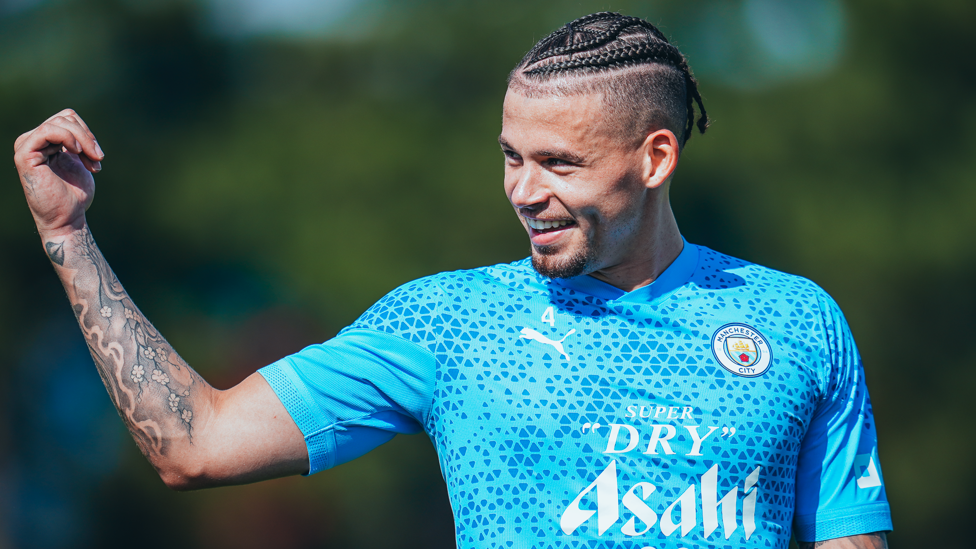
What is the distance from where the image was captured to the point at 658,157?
2115mm

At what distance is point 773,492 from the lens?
6.33 feet

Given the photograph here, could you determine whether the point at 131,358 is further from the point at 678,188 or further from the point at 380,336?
the point at 678,188

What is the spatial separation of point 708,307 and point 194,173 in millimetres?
6958

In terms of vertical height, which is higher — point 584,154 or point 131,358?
point 584,154

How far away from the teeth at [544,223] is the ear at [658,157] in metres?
0.25

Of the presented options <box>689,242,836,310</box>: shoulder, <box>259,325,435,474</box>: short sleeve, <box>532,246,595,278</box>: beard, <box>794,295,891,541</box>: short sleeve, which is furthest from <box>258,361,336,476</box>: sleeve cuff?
<box>794,295,891,541</box>: short sleeve

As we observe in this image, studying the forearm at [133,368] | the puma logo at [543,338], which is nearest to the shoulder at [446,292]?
the puma logo at [543,338]

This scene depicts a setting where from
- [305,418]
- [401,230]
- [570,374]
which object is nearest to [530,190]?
[570,374]

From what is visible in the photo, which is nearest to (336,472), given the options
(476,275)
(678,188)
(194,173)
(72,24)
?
(194,173)

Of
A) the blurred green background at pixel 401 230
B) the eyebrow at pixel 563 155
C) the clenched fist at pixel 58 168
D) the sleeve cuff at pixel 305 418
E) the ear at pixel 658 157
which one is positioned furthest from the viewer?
the blurred green background at pixel 401 230

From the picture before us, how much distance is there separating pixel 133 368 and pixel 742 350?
4.45 ft

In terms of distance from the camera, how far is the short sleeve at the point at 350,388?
6.13 feet

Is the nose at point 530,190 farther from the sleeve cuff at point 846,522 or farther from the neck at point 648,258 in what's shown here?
the sleeve cuff at point 846,522

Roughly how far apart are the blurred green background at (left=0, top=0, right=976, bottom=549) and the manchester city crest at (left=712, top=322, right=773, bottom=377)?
5.18m
